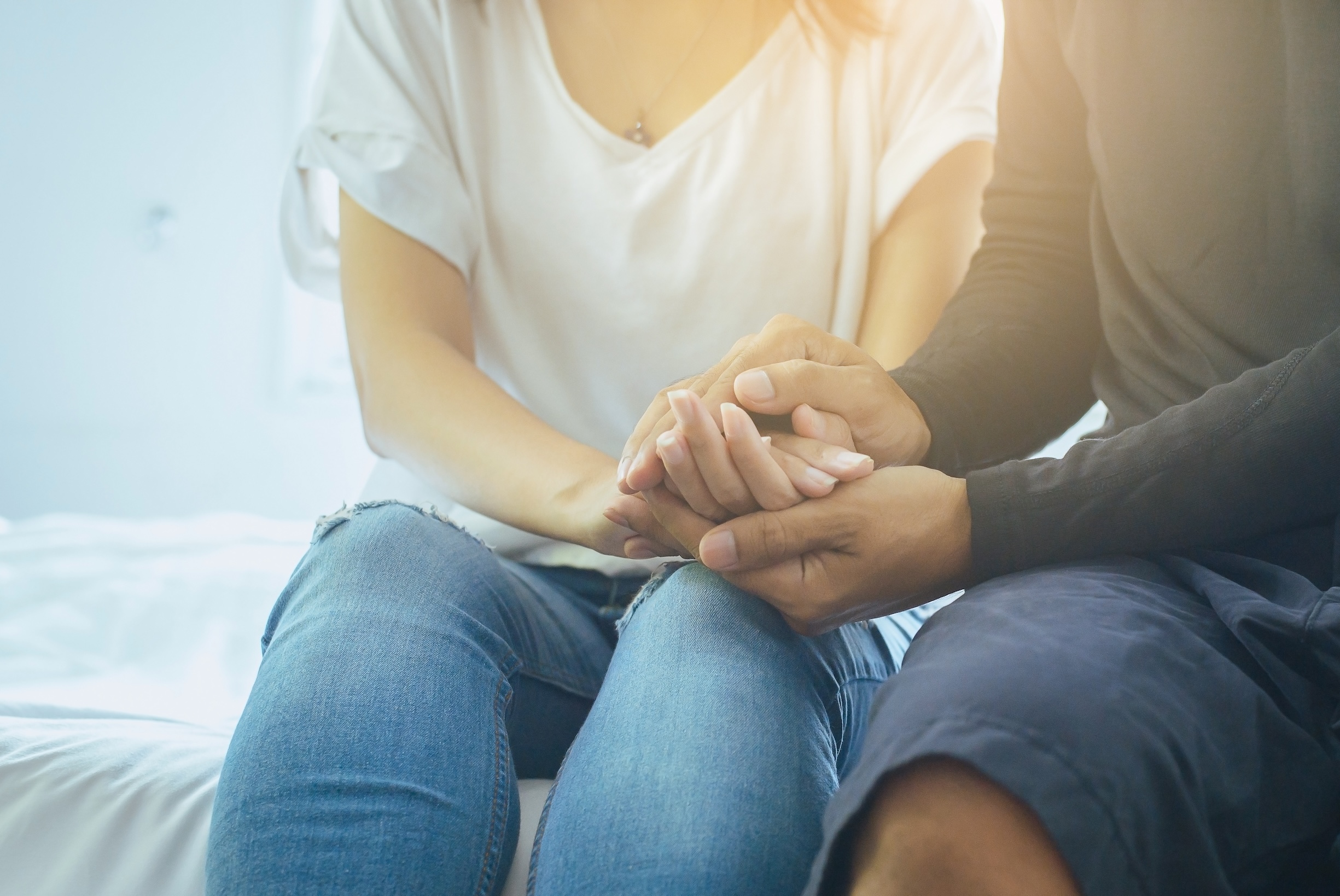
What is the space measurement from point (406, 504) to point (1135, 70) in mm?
617

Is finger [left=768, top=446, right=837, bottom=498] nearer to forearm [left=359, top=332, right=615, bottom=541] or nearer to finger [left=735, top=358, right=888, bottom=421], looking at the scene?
finger [left=735, top=358, right=888, bottom=421]

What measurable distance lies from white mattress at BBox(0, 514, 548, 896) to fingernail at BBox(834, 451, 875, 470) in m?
0.30

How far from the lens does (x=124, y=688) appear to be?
90 centimetres

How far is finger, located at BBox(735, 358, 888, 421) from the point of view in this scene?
65cm

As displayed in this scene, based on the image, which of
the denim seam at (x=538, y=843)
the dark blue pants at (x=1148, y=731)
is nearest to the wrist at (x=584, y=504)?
the denim seam at (x=538, y=843)

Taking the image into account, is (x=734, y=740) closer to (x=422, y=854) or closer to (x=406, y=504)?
(x=422, y=854)

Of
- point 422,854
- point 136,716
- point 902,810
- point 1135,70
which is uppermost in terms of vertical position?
point 1135,70

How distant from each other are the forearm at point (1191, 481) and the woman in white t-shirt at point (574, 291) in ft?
0.35

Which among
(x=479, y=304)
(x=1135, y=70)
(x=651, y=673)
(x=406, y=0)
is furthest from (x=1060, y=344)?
(x=406, y=0)

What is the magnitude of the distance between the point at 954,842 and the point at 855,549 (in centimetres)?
25

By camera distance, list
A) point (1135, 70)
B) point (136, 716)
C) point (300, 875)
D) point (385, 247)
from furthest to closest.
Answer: point (385, 247)
point (136, 716)
point (1135, 70)
point (300, 875)

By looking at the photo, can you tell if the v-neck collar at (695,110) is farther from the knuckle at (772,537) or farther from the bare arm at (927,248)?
the knuckle at (772,537)

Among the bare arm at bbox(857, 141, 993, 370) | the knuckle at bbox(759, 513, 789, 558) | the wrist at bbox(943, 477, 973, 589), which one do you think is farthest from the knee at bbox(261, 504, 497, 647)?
the bare arm at bbox(857, 141, 993, 370)

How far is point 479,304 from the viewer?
1064 millimetres
